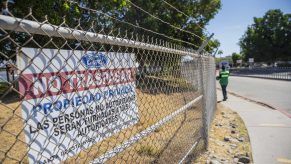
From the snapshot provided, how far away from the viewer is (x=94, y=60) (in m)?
1.85

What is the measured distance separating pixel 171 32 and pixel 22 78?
21474 millimetres

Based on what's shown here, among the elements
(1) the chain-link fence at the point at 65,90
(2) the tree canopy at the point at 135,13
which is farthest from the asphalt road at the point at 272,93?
(1) the chain-link fence at the point at 65,90

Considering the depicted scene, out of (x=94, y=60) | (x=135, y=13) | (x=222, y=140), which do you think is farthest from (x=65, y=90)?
(x=135, y=13)

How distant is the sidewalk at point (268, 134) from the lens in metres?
5.30

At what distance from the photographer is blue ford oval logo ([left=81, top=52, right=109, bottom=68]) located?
5.78 feet

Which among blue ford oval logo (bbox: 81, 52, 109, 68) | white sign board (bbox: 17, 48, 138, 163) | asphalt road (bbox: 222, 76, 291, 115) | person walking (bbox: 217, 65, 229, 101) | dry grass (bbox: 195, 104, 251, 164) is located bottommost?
asphalt road (bbox: 222, 76, 291, 115)

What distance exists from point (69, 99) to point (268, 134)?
21.3 feet

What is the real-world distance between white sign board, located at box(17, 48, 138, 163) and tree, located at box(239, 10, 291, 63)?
Answer: 225 ft

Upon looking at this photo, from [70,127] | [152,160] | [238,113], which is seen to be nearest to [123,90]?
[70,127]

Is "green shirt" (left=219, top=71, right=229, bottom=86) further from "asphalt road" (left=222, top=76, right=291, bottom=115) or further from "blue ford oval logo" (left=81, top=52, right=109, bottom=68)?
"blue ford oval logo" (left=81, top=52, right=109, bottom=68)

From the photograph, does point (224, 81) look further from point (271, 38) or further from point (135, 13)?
point (271, 38)

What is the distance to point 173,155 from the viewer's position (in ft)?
15.9

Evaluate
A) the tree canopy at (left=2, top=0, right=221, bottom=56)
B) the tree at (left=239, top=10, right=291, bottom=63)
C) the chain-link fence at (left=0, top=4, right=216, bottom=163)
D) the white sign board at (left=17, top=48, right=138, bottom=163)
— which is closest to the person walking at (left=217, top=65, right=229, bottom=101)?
the tree canopy at (left=2, top=0, right=221, bottom=56)

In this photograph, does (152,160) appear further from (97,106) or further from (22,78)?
(22,78)
